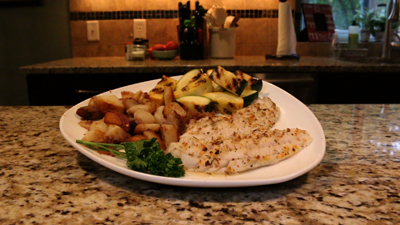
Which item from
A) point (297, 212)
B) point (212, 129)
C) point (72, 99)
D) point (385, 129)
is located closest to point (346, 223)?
point (297, 212)

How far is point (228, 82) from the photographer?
3.71 feet

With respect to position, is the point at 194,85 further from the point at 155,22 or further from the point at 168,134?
the point at 155,22

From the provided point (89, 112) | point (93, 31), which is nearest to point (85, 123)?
point (89, 112)

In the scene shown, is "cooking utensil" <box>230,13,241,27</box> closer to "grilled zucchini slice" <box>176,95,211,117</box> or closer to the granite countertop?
"grilled zucchini slice" <box>176,95,211,117</box>

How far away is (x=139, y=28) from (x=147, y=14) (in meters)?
0.15

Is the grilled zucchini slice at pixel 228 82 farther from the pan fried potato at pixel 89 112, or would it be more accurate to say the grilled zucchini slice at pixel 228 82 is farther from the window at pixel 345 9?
the window at pixel 345 9

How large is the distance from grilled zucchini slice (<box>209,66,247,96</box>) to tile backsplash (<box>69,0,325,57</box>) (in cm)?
207

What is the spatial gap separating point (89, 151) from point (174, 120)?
25 centimetres

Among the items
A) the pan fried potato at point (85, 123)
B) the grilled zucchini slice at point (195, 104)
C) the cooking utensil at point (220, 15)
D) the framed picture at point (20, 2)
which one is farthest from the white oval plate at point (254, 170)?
the framed picture at point (20, 2)

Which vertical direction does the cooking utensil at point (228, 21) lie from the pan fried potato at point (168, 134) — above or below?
above

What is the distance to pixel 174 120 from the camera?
0.87m

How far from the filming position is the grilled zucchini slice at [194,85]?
115 centimetres

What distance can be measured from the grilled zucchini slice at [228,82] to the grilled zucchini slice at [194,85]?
2.3 inches

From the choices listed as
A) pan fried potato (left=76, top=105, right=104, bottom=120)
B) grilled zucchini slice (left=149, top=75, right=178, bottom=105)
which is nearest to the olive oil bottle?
grilled zucchini slice (left=149, top=75, right=178, bottom=105)
